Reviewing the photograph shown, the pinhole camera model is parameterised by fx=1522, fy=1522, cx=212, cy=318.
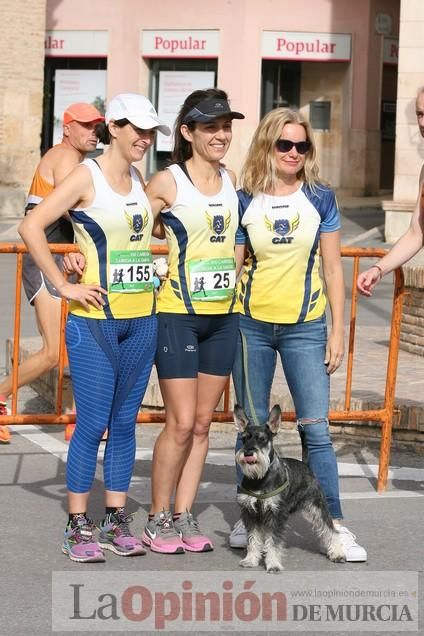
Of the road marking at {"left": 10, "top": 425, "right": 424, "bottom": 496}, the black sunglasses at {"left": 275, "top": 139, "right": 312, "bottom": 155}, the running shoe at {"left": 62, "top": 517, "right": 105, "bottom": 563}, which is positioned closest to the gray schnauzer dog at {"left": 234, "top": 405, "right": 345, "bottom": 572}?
the running shoe at {"left": 62, "top": 517, "right": 105, "bottom": 563}

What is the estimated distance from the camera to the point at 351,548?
658cm

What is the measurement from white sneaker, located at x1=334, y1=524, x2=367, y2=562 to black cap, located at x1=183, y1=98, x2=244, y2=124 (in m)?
1.87

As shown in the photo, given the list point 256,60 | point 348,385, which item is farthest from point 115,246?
point 256,60

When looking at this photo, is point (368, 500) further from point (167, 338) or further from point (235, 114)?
point (235, 114)

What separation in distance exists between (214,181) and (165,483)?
1.36 metres

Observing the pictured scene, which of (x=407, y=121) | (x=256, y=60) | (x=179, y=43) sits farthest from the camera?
(x=179, y=43)

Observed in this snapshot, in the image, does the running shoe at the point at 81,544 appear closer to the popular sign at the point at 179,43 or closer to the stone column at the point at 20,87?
the stone column at the point at 20,87

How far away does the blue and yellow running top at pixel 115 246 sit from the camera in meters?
6.41

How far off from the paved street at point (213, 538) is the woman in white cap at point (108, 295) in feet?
0.92

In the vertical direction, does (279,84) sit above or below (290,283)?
above

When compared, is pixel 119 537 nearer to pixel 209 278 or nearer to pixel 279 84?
pixel 209 278

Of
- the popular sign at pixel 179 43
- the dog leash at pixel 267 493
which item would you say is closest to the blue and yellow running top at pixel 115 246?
the dog leash at pixel 267 493

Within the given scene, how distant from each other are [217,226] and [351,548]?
151 cm

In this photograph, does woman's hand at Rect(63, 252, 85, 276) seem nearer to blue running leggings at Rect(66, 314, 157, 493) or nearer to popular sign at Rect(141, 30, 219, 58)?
blue running leggings at Rect(66, 314, 157, 493)
